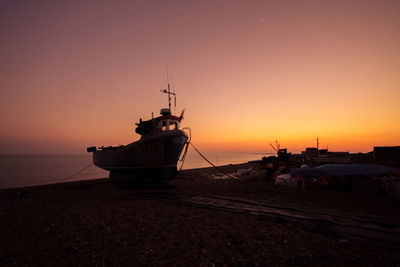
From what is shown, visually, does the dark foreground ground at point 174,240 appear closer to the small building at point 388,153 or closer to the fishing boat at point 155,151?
the fishing boat at point 155,151

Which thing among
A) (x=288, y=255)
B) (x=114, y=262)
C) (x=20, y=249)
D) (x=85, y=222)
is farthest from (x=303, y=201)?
(x=20, y=249)

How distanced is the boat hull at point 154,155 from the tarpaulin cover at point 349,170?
820cm

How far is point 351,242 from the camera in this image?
13.5 feet

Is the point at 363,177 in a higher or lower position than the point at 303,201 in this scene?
higher

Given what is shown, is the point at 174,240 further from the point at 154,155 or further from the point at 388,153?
the point at 388,153

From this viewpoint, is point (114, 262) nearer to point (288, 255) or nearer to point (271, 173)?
point (288, 255)

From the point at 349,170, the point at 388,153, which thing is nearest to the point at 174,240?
the point at 349,170

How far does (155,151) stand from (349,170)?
1199 cm

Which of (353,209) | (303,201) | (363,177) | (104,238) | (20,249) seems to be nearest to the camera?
(20,249)

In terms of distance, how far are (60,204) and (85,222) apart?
12.2 feet

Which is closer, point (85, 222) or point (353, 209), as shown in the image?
point (85, 222)

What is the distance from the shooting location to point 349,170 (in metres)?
10.3

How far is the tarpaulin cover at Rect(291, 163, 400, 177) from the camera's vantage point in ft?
31.7

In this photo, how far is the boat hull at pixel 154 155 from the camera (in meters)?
13.5
